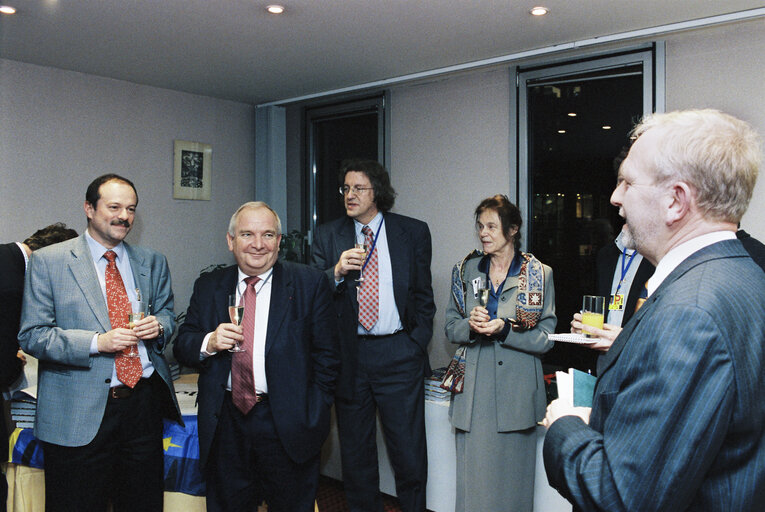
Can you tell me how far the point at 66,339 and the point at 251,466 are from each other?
936mm

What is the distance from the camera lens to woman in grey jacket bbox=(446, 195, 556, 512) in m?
2.96

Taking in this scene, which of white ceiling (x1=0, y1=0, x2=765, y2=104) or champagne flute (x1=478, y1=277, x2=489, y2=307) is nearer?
champagne flute (x1=478, y1=277, x2=489, y2=307)

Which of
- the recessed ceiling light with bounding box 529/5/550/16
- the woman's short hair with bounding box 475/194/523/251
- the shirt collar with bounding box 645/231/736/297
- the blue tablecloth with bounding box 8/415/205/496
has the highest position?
the recessed ceiling light with bounding box 529/5/550/16

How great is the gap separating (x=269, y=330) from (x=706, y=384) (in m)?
1.85

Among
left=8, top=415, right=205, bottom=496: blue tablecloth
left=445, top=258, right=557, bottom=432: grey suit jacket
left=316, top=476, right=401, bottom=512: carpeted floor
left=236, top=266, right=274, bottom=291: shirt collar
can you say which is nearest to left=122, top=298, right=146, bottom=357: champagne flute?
left=236, top=266, right=274, bottom=291: shirt collar

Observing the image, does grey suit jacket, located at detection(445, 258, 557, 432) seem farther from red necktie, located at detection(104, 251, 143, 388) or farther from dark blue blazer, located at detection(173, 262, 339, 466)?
red necktie, located at detection(104, 251, 143, 388)

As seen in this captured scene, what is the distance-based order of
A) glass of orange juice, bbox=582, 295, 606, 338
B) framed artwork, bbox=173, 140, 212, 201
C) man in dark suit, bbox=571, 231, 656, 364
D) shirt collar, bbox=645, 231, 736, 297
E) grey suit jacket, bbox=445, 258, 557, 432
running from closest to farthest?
shirt collar, bbox=645, 231, 736, 297 → glass of orange juice, bbox=582, 295, 606, 338 → man in dark suit, bbox=571, 231, 656, 364 → grey suit jacket, bbox=445, 258, 557, 432 → framed artwork, bbox=173, 140, 212, 201

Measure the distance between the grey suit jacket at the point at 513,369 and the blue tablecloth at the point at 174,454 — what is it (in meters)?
1.33

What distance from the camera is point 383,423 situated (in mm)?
3297

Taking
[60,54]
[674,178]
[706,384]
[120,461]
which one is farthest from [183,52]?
[706,384]

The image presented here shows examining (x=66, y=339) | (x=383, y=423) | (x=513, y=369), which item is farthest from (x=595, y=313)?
(x=66, y=339)

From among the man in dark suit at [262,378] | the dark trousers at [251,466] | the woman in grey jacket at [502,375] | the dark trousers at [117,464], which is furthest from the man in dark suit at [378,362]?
the dark trousers at [117,464]

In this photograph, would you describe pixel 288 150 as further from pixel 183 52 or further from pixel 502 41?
pixel 502 41

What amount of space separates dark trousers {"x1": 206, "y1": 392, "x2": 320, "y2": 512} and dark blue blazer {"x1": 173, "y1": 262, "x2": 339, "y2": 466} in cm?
6
